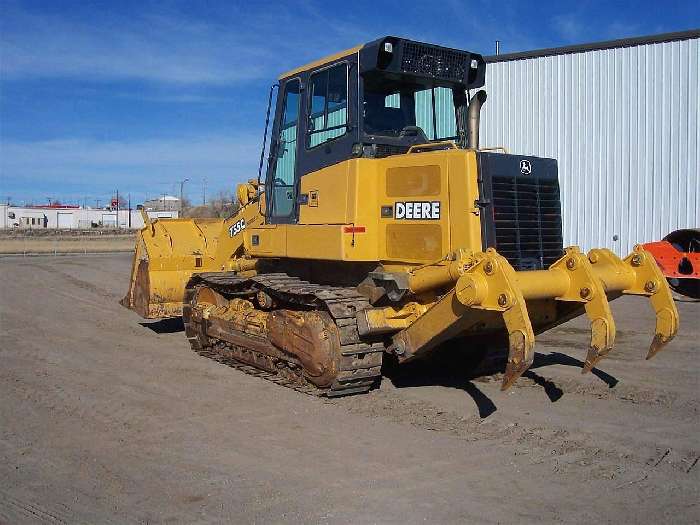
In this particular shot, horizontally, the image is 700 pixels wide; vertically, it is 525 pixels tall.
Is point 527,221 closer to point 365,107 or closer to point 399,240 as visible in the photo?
point 399,240

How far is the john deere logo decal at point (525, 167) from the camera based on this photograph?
759cm

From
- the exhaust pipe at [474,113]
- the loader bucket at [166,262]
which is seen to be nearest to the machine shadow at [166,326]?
the loader bucket at [166,262]

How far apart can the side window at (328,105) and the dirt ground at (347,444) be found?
2.75 metres

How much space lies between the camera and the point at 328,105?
8352 millimetres

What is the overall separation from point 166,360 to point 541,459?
5.57m

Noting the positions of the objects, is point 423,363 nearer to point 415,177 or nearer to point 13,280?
point 415,177

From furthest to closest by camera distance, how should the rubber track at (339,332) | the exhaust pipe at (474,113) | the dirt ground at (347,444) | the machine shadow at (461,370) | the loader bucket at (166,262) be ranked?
the loader bucket at (166,262), the machine shadow at (461,370), the exhaust pipe at (474,113), the rubber track at (339,332), the dirt ground at (347,444)

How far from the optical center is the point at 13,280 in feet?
64.3

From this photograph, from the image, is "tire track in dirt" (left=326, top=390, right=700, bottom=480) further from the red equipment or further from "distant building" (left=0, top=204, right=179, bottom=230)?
"distant building" (left=0, top=204, right=179, bottom=230)

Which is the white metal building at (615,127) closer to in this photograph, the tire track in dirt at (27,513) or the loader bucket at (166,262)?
the loader bucket at (166,262)

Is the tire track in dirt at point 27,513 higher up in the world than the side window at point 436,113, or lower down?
lower down

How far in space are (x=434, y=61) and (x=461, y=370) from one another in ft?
11.6

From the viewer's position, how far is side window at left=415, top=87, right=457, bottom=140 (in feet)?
27.7

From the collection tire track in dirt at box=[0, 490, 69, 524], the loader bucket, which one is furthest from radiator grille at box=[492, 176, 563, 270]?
the loader bucket
